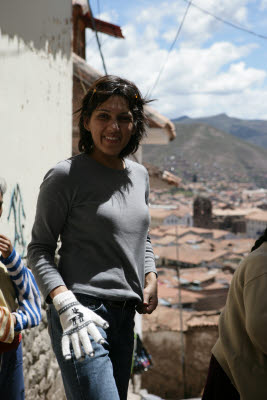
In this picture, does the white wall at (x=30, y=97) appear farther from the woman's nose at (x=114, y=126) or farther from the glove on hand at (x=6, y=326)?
the woman's nose at (x=114, y=126)

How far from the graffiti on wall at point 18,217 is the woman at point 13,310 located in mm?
1248

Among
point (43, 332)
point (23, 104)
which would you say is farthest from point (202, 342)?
point (23, 104)

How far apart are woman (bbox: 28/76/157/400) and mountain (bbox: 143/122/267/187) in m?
53.9

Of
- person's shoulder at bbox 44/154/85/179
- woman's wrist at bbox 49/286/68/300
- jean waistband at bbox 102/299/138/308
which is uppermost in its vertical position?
person's shoulder at bbox 44/154/85/179

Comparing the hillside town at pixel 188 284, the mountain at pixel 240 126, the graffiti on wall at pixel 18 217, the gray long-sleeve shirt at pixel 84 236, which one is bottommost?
the mountain at pixel 240 126

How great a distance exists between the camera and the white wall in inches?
119

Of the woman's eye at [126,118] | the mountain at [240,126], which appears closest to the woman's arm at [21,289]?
the woman's eye at [126,118]

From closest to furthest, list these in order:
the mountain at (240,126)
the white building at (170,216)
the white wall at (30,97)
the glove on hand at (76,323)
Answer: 1. the glove on hand at (76,323)
2. the white wall at (30,97)
3. the white building at (170,216)
4. the mountain at (240,126)

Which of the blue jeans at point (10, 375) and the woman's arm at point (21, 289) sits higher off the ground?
the woman's arm at point (21, 289)

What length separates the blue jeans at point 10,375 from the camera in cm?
176

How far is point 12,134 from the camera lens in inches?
122

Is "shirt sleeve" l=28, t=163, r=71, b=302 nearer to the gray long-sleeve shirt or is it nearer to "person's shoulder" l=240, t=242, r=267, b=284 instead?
the gray long-sleeve shirt

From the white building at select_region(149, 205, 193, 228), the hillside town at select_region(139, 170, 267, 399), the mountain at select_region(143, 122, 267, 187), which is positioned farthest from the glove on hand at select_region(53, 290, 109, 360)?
the mountain at select_region(143, 122, 267, 187)

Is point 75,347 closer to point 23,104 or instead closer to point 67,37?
point 23,104
